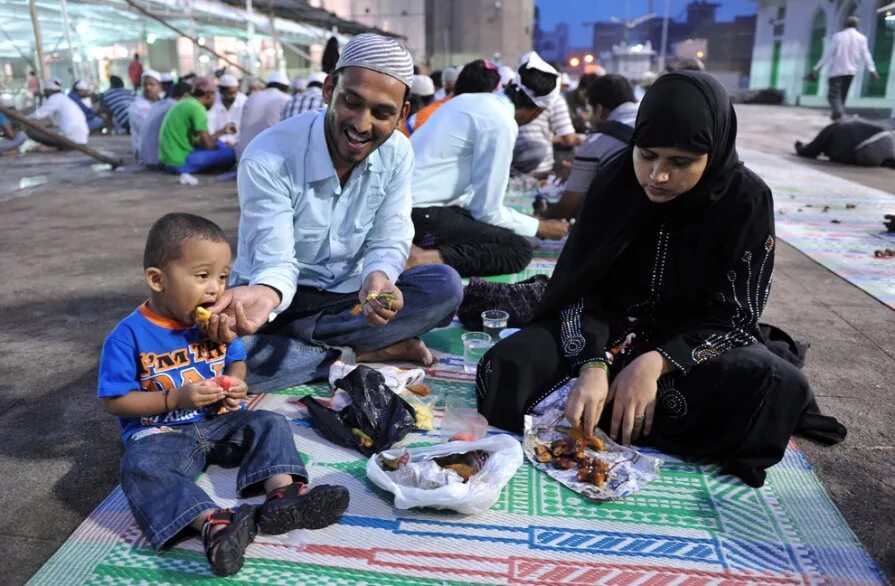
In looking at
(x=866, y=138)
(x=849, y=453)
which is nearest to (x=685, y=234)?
(x=849, y=453)

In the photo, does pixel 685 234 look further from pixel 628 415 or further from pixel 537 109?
pixel 537 109

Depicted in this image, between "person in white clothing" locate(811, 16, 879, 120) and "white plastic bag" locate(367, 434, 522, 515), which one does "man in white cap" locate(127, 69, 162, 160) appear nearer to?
"white plastic bag" locate(367, 434, 522, 515)

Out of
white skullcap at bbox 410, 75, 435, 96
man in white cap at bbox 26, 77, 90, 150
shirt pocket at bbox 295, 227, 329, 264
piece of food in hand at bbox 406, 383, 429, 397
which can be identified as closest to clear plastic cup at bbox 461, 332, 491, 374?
piece of food in hand at bbox 406, 383, 429, 397

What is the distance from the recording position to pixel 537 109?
4699 millimetres

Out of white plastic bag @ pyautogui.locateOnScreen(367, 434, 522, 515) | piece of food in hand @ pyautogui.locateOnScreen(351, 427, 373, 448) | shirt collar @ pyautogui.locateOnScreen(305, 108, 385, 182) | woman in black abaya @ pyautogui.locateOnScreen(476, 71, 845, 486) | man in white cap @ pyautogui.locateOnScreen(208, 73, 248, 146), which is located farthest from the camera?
man in white cap @ pyautogui.locateOnScreen(208, 73, 248, 146)

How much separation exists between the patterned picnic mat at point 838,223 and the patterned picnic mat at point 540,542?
2.50 meters

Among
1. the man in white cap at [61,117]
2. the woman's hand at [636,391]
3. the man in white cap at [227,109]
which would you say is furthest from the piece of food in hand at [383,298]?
the man in white cap at [61,117]

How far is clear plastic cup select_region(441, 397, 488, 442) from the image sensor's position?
7.77ft

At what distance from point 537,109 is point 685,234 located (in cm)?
262

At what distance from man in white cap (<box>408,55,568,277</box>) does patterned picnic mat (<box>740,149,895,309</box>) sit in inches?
84.5

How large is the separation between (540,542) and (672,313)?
38.9 inches

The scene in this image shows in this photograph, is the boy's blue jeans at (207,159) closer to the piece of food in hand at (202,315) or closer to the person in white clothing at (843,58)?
the piece of food in hand at (202,315)

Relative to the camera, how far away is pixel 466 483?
6.57 ft

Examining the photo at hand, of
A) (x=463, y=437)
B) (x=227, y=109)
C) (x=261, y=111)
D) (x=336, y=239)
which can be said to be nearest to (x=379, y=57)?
(x=336, y=239)
